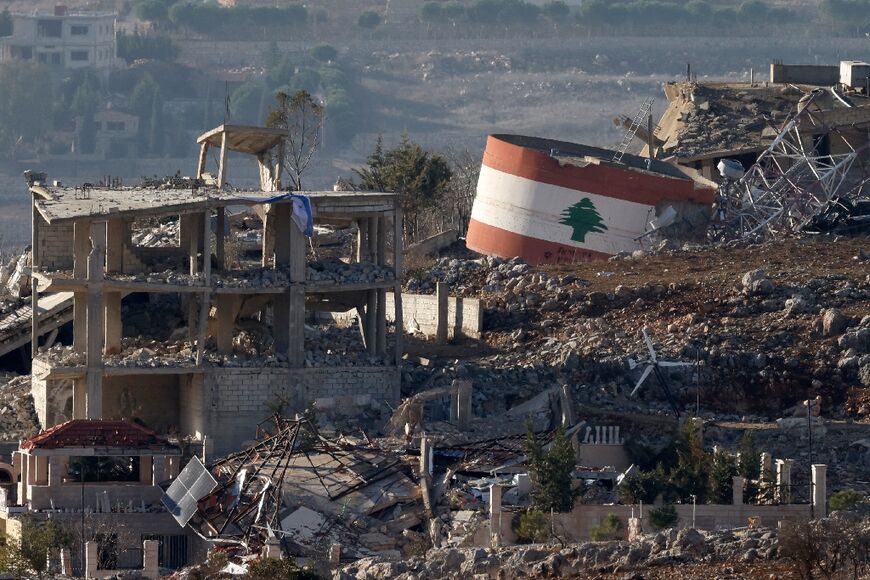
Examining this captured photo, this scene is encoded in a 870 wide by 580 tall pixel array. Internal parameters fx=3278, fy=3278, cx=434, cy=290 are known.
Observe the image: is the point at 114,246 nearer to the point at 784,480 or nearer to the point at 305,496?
the point at 305,496

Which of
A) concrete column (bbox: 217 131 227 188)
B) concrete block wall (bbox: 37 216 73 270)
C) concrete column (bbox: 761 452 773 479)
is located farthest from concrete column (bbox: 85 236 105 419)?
concrete column (bbox: 761 452 773 479)

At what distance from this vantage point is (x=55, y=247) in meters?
54.0

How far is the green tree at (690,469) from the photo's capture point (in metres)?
42.1

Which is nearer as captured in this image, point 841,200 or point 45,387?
point 45,387

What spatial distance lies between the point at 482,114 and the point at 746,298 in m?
127

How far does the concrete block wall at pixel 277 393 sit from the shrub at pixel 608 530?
11710mm

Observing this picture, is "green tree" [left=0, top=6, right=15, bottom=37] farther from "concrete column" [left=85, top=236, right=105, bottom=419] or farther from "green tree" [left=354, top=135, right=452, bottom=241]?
"concrete column" [left=85, top=236, right=105, bottom=419]

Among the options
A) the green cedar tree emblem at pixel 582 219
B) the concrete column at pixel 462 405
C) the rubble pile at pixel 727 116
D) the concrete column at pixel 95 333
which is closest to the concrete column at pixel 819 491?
the concrete column at pixel 462 405

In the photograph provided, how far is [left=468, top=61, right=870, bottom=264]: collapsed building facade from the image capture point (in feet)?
209

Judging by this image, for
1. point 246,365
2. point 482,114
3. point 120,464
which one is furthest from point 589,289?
point 482,114

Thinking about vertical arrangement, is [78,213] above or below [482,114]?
above

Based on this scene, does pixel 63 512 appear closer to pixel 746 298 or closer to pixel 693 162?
pixel 746 298

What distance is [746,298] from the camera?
5391cm

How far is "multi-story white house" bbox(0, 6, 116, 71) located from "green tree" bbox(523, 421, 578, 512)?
480 feet
